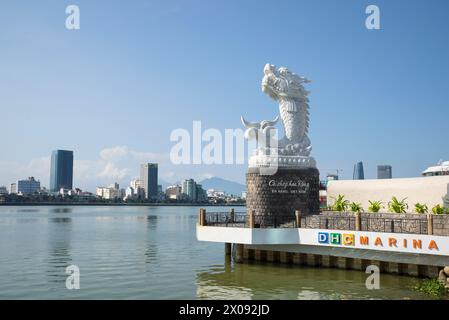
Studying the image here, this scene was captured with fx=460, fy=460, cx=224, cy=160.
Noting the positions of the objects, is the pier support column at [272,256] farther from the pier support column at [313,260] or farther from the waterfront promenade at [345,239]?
the pier support column at [313,260]

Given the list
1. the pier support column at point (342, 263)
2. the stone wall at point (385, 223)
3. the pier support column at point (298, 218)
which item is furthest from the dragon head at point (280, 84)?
the pier support column at point (342, 263)

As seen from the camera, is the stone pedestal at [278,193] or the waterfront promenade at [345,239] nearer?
the waterfront promenade at [345,239]

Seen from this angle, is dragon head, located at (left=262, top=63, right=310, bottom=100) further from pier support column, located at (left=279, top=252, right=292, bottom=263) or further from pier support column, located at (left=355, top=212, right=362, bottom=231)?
pier support column, located at (left=279, top=252, right=292, bottom=263)

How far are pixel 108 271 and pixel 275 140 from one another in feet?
38.4

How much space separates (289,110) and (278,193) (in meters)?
5.01

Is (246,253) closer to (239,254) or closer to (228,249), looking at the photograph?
(239,254)

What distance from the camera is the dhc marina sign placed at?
65.0ft

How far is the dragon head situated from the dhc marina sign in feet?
28.0

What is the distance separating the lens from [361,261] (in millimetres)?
23188

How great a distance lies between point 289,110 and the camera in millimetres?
26969

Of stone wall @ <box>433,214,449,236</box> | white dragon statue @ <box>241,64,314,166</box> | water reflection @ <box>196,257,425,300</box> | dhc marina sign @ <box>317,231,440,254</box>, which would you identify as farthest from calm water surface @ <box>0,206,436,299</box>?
white dragon statue @ <box>241,64,314,166</box>

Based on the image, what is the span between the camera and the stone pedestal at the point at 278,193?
25.5 metres

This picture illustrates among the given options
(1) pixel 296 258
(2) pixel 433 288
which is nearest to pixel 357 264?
(1) pixel 296 258

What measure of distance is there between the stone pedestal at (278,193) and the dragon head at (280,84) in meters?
Answer: 4.48
